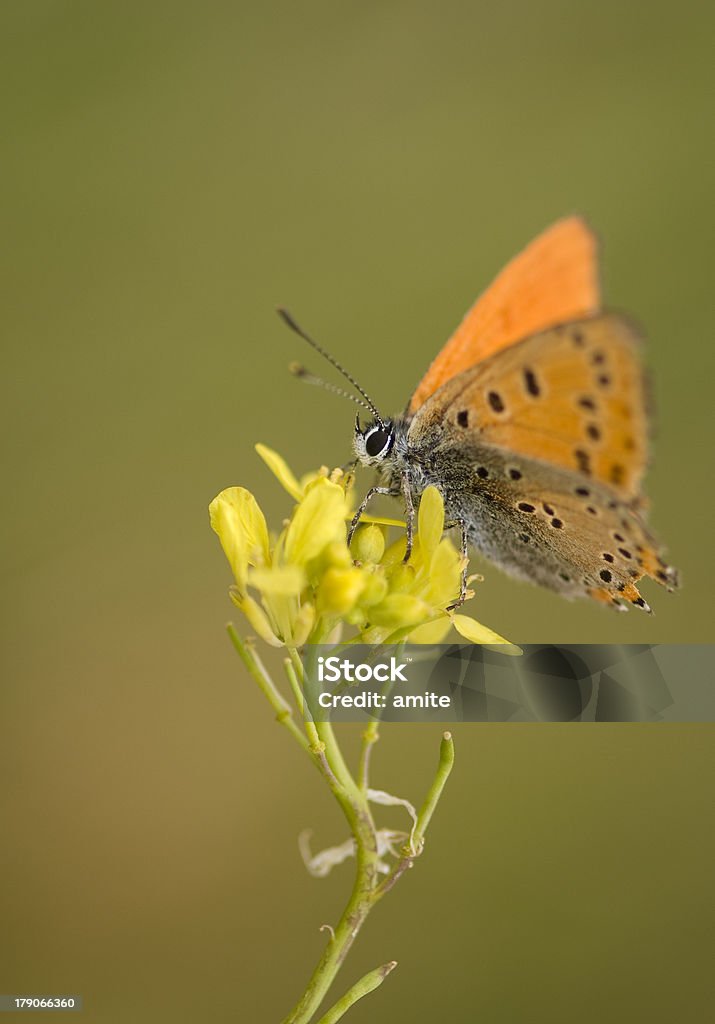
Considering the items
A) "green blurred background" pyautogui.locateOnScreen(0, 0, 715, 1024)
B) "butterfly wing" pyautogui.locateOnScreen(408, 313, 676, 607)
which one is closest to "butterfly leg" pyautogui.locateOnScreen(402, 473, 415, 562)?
"butterfly wing" pyautogui.locateOnScreen(408, 313, 676, 607)

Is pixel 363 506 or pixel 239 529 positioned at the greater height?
pixel 239 529

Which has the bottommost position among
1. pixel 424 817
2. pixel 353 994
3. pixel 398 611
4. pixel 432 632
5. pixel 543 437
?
pixel 353 994

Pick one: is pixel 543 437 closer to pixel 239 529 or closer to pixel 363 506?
pixel 363 506

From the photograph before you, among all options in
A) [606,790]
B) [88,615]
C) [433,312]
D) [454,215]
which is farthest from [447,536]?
[454,215]

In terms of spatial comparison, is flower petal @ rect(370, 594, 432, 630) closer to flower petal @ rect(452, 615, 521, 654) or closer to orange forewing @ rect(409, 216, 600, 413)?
flower petal @ rect(452, 615, 521, 654)

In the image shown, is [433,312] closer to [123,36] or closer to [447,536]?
[123,36]

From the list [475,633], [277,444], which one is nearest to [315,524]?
[475,633]
